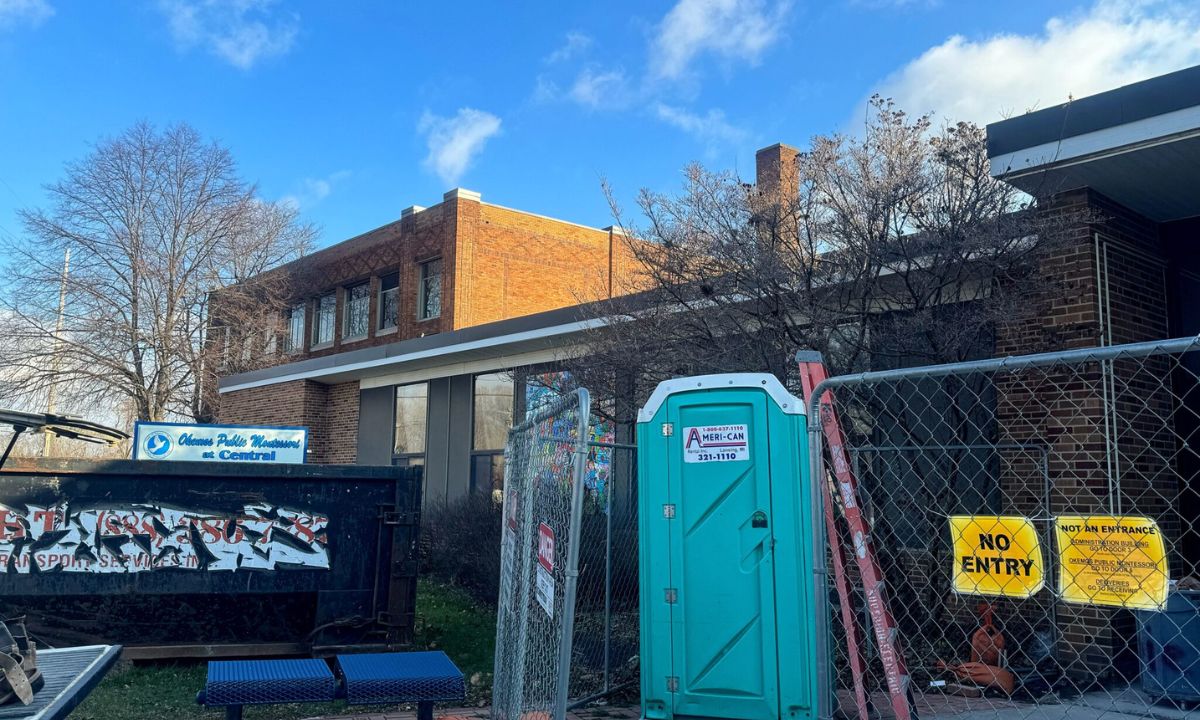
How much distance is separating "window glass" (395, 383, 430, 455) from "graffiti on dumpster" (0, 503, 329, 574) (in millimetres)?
11069

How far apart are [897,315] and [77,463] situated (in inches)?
271

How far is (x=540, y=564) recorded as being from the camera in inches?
180

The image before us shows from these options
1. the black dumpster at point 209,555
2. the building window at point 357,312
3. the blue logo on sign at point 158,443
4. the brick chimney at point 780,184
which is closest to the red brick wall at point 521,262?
the building window at point 357,312

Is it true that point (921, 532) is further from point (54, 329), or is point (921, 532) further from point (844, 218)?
point (54, 329)

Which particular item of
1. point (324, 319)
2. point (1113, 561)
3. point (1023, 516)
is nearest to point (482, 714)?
point (1023, 516)

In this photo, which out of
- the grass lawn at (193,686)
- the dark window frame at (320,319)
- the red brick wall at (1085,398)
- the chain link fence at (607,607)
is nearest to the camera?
the grass lawn at (193,686)

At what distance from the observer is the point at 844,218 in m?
7.86

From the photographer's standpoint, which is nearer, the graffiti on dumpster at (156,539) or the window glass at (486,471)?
the graffiti on dumpster at (156,539)

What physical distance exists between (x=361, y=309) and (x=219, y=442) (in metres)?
13.2

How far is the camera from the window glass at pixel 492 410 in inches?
681

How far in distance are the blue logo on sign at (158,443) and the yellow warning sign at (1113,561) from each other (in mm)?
12607

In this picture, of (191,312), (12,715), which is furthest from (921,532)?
(191,312)

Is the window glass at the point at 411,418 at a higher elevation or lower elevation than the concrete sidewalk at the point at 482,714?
higher

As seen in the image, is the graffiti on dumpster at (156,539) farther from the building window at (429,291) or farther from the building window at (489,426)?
the building window at (429,291)
